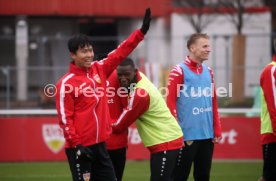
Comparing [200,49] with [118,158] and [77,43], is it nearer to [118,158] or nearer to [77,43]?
[118,158]

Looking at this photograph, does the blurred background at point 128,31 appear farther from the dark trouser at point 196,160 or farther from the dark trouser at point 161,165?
the dark trouser at point 161,165

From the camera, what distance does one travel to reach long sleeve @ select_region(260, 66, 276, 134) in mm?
8992

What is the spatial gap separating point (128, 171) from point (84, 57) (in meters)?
5.90

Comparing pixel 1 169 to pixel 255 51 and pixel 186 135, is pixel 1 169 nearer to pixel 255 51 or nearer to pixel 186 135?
pixel 186 135

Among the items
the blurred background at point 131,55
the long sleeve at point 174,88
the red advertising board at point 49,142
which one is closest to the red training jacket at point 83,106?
the long sleeve at point 174,88

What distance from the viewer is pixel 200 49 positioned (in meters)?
8.93

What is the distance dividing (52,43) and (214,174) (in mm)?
14535

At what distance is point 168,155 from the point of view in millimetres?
7797

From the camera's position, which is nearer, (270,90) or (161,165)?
(161,165)

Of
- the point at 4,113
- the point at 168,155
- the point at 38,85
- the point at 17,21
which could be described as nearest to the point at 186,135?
the point at 168,155

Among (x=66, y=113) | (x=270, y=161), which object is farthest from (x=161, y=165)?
(x=270, y=161)

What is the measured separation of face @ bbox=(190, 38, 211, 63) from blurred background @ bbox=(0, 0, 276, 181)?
508 centimetres

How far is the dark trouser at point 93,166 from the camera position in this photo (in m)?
7.49

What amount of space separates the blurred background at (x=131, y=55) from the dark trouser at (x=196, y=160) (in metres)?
4.78
